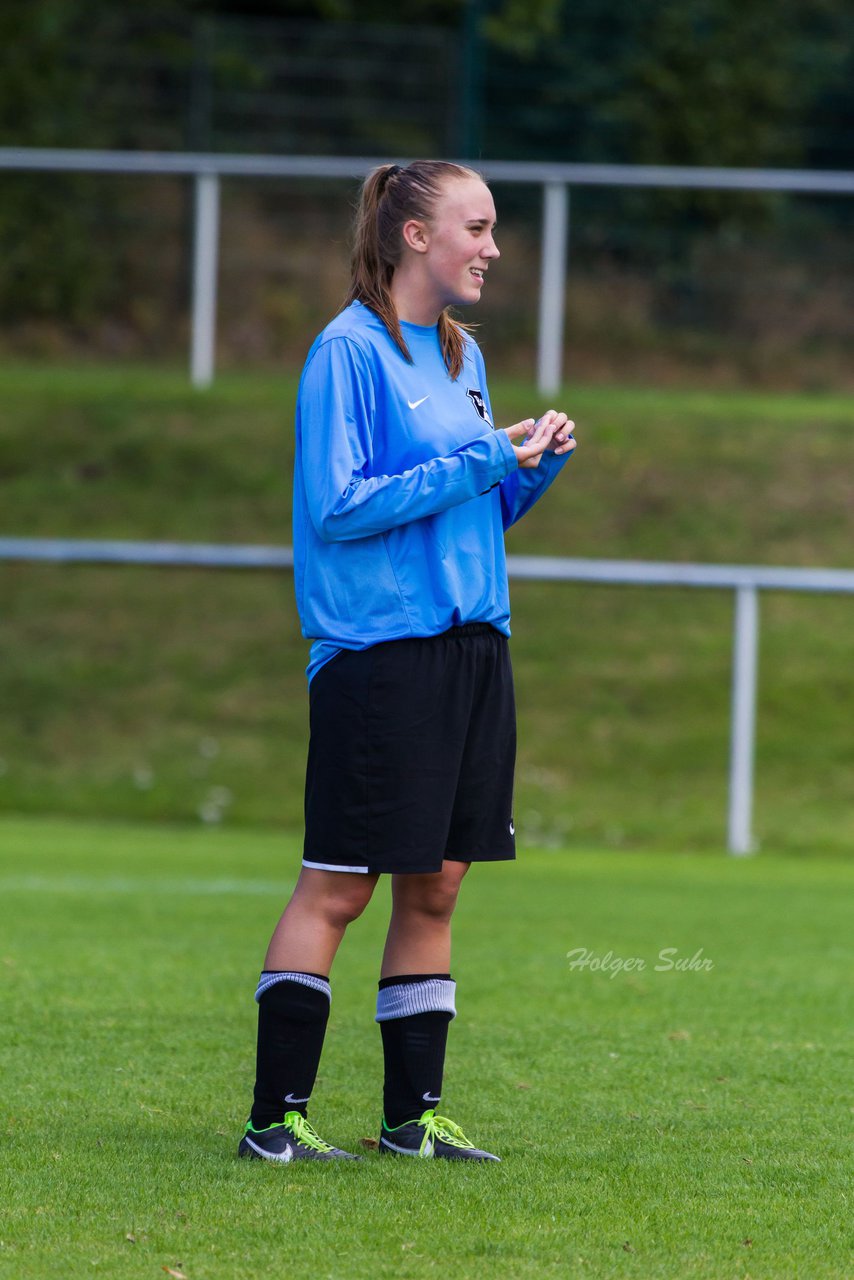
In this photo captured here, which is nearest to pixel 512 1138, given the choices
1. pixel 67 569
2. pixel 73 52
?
pixel 67 569

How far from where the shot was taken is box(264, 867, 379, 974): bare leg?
11.1 ft

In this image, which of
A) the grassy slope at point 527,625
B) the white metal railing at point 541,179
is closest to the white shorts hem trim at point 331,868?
the grassy slope at point 527,625

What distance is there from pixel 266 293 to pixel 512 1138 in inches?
487

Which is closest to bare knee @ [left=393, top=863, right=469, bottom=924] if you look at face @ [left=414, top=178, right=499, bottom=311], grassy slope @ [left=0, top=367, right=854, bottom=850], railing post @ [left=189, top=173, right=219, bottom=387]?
face @ [left=414, top=178, right=499, bottom=311]

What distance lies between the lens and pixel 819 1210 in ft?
10.4

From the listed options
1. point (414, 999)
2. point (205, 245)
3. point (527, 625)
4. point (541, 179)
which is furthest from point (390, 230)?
point (205, 245)

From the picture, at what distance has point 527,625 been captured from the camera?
1155 centimetres

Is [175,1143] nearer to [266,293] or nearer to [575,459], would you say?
[575,459]

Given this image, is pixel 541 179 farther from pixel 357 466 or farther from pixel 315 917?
pixel 315 917

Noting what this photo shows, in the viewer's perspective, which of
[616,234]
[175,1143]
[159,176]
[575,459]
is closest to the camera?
[175,1143]

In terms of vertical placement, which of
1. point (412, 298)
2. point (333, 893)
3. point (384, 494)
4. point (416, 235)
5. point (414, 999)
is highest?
point (416, 235)

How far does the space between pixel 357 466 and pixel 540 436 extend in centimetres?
34

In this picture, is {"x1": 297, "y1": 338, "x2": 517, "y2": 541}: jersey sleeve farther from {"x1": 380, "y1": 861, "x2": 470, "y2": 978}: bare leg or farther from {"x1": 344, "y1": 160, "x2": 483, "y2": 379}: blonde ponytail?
{"x1": 380, "y1": 861, "x2": 470, "y2": 978}: bare leg

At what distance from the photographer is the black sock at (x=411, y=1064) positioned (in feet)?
11.5
